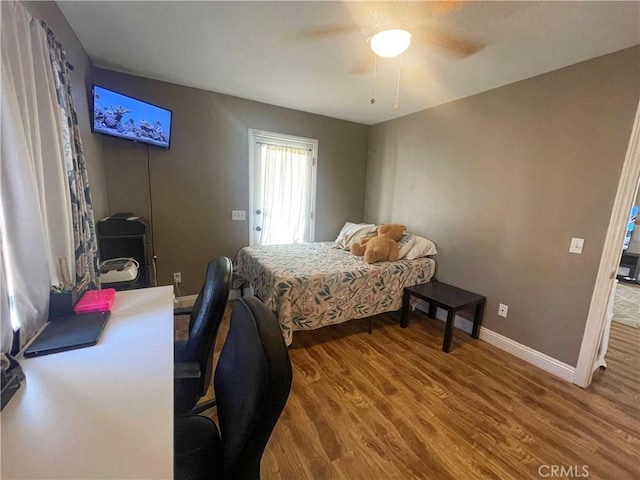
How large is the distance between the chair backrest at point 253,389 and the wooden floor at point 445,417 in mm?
851

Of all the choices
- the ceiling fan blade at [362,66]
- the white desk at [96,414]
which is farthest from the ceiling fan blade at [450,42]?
the white desk at [96,414]

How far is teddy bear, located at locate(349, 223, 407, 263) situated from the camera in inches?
112

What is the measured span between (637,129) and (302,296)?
2.58m

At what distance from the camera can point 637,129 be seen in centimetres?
174

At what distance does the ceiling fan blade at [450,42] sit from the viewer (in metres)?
1.72

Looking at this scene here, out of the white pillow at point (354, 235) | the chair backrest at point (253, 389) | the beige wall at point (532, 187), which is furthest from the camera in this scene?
the white pillow at point (354, 235)

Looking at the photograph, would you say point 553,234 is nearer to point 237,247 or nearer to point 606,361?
point 606,361

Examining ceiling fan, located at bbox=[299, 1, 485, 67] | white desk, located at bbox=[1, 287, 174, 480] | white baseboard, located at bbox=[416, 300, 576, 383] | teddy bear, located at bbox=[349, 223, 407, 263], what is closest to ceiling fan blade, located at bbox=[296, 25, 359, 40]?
ceiling fan, located at bbox=[299, 1, 485, 67]

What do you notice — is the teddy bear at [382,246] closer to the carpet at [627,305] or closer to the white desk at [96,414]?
Result: the white desk at [96,414]

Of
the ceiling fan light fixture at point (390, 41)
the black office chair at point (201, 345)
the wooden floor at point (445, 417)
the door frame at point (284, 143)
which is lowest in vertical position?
the wooden floor at point (445, 417)

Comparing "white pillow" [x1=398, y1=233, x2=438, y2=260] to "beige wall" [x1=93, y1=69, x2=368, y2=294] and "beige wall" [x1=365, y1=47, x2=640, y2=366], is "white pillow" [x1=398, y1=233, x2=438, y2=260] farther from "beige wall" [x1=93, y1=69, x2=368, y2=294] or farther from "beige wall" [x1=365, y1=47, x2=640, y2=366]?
"beige wall" [x1=93, y1=69, x2=368, y2=294]

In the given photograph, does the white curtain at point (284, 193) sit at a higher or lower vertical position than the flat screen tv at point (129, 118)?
lower

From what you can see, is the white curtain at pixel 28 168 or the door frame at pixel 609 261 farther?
the door frame at pixel 609 261

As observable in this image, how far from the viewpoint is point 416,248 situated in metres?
3.06
